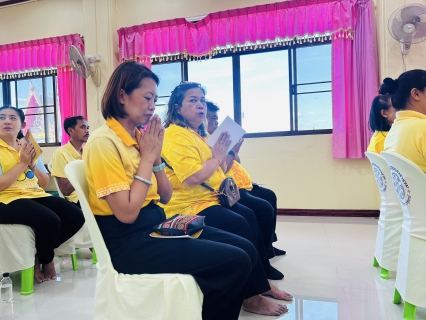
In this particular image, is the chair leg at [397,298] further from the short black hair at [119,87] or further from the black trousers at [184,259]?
the short black hair at [119,87]

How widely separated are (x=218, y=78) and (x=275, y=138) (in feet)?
3.48

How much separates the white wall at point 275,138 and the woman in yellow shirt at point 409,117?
2134mm

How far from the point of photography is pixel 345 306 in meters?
1.66

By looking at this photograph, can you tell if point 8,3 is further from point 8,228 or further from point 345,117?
point 345,117

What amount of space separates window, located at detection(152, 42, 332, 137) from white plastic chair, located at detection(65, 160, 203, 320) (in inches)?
127

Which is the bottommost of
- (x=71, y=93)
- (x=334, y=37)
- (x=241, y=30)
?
(x=71, y=93)

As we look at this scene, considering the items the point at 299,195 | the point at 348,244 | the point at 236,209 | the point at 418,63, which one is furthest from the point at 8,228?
the point at 418,63

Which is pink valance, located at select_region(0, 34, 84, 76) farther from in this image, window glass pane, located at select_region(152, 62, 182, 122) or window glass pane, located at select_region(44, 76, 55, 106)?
window glass pane, located at select_region(152, 62, 182, 122)

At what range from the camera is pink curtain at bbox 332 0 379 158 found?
3611mm

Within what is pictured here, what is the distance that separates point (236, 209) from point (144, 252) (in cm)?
80

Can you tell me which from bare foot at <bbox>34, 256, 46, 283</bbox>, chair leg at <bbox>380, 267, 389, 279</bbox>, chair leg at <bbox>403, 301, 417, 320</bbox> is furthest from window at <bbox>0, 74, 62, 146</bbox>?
chair leg at <bbox>403, 301, 417, 320</bbox>

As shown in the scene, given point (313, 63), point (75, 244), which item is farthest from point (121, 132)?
point (313, 63)

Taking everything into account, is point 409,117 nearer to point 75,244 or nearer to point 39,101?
point 75,244

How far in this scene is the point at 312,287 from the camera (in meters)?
1.90
